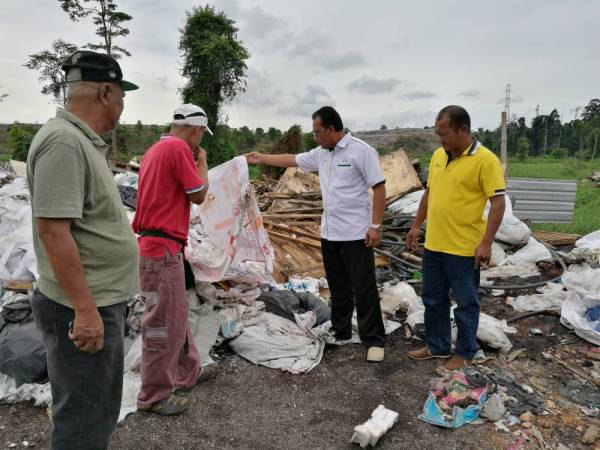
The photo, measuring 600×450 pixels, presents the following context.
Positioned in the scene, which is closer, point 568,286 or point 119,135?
point 568,286

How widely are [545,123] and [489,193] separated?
188 feet

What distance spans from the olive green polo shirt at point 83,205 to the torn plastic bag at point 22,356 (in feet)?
6.96

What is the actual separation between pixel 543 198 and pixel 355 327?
7105mm

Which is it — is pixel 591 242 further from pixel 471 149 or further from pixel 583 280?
pixel 471 149

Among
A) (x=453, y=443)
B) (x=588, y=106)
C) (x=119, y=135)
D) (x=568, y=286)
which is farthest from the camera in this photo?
(x=588, y=106)

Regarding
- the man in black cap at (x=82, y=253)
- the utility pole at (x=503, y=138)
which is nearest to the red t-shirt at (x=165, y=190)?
the man in black cap at (x=82, y=253)

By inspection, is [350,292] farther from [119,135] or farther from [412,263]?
[119,135]

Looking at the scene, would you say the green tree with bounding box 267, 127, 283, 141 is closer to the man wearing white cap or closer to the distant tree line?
the distant tree line

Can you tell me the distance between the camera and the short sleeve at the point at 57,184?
60.0 inches

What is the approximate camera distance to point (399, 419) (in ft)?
10.0

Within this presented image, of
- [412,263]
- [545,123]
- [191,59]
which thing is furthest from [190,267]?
[545,123]

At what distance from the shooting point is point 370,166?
12.3 ft

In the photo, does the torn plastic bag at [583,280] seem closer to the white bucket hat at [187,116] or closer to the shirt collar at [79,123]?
the white bucket hat at [187,116]

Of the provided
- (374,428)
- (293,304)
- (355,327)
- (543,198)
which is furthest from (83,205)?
(543,198)
